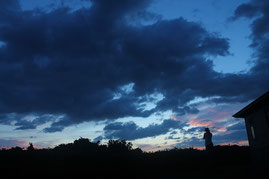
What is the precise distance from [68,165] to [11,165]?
286 centimetres

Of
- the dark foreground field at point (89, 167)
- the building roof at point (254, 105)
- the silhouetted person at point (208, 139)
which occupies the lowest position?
the dark foreground field at point (89, 167)

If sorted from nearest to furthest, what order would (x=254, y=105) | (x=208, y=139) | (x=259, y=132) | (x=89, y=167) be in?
(x=89, y=167), (x=208, y=139), (x=254, y=105), (x=259, y=132)

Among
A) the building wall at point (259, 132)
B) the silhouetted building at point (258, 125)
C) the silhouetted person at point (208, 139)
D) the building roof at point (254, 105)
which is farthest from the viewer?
the building wall at point (259, 132)

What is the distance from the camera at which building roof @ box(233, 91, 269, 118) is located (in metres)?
14.7

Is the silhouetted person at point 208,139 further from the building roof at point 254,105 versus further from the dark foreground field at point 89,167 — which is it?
the building roof at point 254,105

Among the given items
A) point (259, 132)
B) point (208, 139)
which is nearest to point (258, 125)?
point (259, 132)

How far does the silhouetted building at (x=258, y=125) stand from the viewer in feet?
50.7

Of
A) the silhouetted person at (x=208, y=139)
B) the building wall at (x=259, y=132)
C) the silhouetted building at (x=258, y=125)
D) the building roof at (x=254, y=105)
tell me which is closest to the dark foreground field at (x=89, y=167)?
the silhouetted person at (x=208, y=139)

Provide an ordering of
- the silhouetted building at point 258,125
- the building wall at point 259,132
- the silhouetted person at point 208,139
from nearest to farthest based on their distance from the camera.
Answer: the silhouetted person at point 208,139 → the silhouetted building at point 258,125 → the building wall at point 259,132

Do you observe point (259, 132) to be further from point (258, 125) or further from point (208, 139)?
point (208, 139)

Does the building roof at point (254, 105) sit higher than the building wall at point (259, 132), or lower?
higher

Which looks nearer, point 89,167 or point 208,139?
point 89,167

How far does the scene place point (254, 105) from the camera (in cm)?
1647

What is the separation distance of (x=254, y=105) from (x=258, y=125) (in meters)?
1.76
